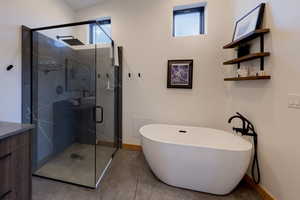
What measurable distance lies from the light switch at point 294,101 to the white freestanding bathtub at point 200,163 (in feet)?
1.88

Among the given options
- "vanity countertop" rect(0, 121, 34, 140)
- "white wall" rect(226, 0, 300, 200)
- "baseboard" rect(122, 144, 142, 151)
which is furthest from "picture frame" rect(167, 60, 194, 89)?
"vanity countertop" rect(0, 121, 34, 140)

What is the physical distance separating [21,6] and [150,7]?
190cm

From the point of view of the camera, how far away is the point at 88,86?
2467 mm

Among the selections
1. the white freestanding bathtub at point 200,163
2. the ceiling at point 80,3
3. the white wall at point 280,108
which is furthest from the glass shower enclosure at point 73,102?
the white wall at point 280,108

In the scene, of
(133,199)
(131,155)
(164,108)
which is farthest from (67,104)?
→ (133,199)

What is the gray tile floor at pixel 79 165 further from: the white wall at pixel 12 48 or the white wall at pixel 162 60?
the white wall at pixel 12 48

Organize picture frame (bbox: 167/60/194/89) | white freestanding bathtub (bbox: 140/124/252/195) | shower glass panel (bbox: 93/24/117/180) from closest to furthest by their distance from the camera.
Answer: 1. white freestanding bathtub (bbox: 140/124/252/195)
2. shower glass panel (bbox: 93/24/117/180)
3. picture frame (bbox: 167/60/194/89)

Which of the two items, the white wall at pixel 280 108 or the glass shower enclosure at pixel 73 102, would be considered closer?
the white wall at pixel 280 108

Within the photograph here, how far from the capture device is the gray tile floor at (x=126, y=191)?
1593 mm

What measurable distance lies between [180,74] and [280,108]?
4.85 ft

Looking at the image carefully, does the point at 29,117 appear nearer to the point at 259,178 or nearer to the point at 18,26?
the point at 18,26

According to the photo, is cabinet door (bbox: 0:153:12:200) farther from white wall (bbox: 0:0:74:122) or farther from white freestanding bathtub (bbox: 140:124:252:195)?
white freestanding bathtub (bbox: 140:124:252:195)

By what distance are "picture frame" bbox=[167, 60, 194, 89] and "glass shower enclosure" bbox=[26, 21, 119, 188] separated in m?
1.06

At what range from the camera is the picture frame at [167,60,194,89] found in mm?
2555
